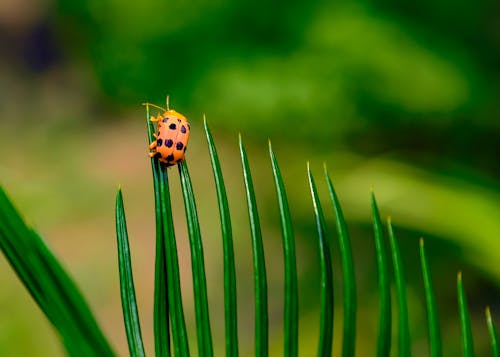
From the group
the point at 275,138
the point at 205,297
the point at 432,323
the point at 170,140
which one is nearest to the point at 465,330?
the point at 432,323

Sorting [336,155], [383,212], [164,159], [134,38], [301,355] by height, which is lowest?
[164,159]

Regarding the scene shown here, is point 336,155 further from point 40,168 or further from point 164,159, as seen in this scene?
point 164,159

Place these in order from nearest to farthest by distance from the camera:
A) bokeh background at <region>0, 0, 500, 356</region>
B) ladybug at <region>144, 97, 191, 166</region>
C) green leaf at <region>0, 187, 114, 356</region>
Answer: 1. green leaf at <region>0, 187, 114, 356</region>
2. ladybug at <region>144, 97, 191, 166</region>
3. bokeh background at <region>0, 0, 500, 356</region>

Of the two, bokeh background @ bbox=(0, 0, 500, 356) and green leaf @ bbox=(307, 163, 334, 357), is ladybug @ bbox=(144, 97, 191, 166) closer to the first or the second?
green leaf @ bbox=(307, 163, 334, 357)

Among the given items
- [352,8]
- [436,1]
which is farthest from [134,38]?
[436,1]

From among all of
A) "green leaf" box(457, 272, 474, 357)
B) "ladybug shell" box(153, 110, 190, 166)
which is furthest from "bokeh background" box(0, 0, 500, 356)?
"green leaf" box(457, 272, 474, 357)

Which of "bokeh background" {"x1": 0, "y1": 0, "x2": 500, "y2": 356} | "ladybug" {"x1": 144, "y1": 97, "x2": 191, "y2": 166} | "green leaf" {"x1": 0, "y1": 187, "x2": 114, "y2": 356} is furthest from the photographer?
"bokeh background" {"x1": 0, "y1": 0, "x2": 500, "y2": 356}

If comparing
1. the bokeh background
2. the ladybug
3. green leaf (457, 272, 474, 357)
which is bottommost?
green leaf (457, 272, 474, 357)

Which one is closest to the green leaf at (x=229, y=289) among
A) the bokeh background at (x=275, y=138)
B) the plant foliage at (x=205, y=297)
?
the plant foliage at (x=205, y=297)
